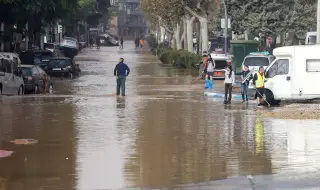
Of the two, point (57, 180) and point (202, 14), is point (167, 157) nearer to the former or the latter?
point (57, 180)

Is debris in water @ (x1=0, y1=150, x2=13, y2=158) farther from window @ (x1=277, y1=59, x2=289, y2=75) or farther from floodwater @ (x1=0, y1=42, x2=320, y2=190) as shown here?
window @ (x1=277, y1=59, x2=289, y2=75)

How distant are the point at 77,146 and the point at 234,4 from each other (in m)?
48.8

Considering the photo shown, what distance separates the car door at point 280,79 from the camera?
27.3 metres

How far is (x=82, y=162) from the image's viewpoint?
49.6 ft

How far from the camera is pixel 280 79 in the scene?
27.5m

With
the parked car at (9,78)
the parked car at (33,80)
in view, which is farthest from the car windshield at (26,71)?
the parked car at (9,78)

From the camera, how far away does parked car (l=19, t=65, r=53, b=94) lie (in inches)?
1409

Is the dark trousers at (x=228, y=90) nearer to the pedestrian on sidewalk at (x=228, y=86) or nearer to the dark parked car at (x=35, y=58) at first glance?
Result: the pedestrian on sidewalk at (x=228, y=86)

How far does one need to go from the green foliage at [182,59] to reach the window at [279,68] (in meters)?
26.2

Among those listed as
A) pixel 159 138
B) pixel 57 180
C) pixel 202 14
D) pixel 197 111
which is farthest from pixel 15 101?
pixel 202 14

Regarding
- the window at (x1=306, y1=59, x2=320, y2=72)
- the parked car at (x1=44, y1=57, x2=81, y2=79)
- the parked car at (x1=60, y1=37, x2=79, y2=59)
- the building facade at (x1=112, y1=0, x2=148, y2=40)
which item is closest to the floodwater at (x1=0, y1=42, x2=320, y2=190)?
the window at (x1=306, y1=59, x2=320, y2=72)

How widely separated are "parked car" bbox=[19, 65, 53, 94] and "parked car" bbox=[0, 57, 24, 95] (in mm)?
1598

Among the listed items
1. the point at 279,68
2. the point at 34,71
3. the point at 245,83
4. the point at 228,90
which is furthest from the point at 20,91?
the point at 279,68

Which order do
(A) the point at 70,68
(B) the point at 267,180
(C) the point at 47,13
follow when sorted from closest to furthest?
1. (B) the point at 267,180
2. (C) the point at 47,13
3. (A) the point at 70,68
